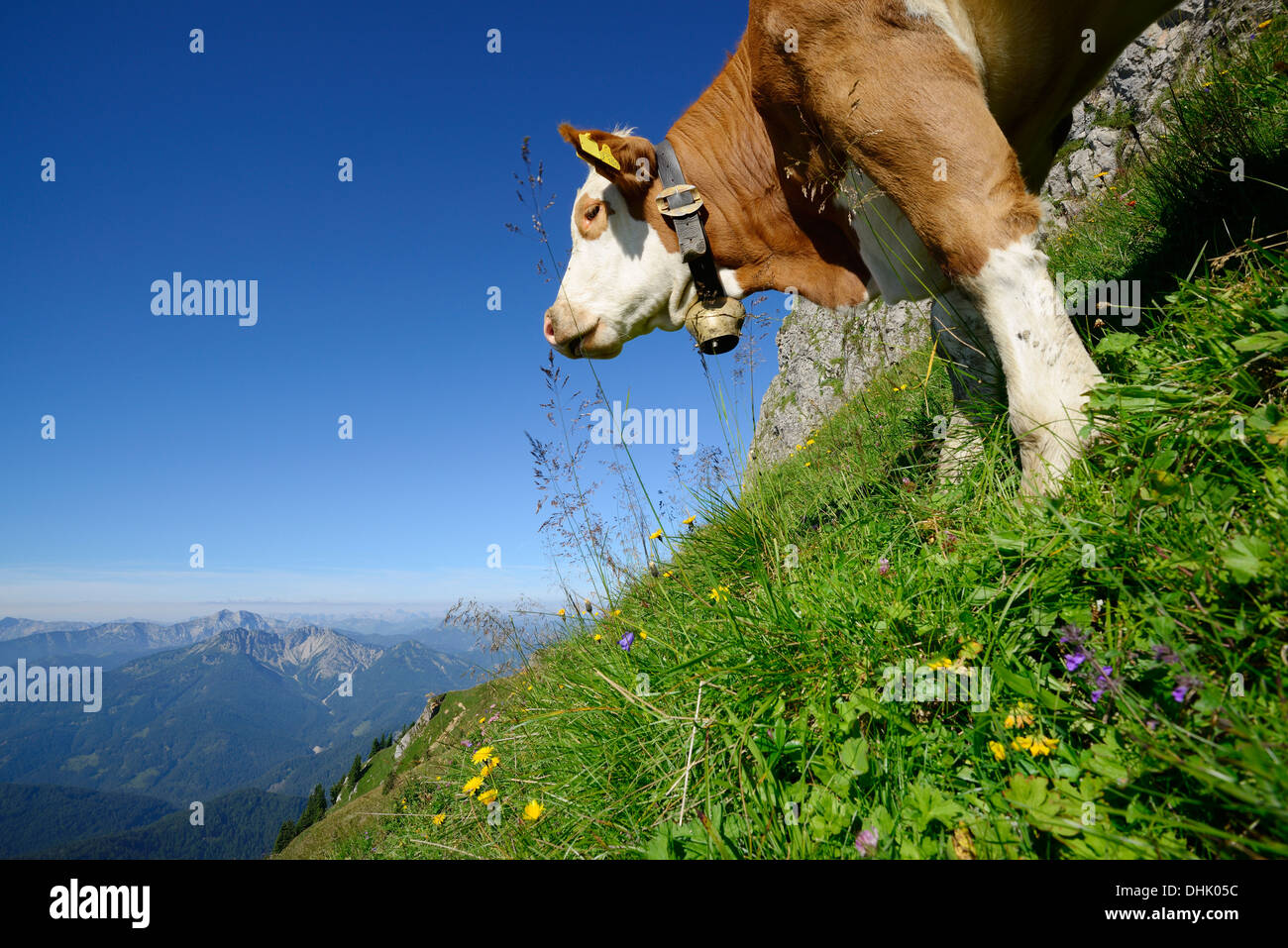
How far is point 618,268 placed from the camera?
4.72 meters

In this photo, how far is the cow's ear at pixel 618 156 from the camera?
13.9 ft

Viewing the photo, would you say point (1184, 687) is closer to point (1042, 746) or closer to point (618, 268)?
point (1042, 746)

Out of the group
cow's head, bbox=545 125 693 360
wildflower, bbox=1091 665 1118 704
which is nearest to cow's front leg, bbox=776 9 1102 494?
wildflower, bbox=1091 665 1118 704

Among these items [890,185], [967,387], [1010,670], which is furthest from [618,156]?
[1010,670]

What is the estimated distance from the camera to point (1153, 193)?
489cm

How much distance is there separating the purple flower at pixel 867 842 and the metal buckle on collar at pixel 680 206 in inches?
160

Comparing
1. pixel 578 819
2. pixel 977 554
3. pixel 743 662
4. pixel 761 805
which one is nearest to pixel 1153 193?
pixel 977 554

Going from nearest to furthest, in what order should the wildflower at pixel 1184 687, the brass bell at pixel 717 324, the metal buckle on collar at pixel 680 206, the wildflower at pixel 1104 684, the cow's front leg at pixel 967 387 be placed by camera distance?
the wildflower at pixel 1184 687 < the wildflower at pixel 1104 684 < the cow's front leg at pixel 967 387 < the metal buckle on collar at pixel 680 206 < the brass bell at pixel 717 324

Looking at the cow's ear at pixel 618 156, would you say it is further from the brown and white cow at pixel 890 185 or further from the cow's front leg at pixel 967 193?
the cow's front leg at pixel 967 193

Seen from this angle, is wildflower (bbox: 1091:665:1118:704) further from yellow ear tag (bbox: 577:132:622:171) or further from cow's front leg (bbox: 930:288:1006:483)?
yellow ear tag (bbox: 577:132:622:171)

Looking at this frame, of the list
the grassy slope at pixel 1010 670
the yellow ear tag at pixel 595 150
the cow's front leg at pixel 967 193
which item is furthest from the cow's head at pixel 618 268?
the grassy slope at pixel 1010 670
